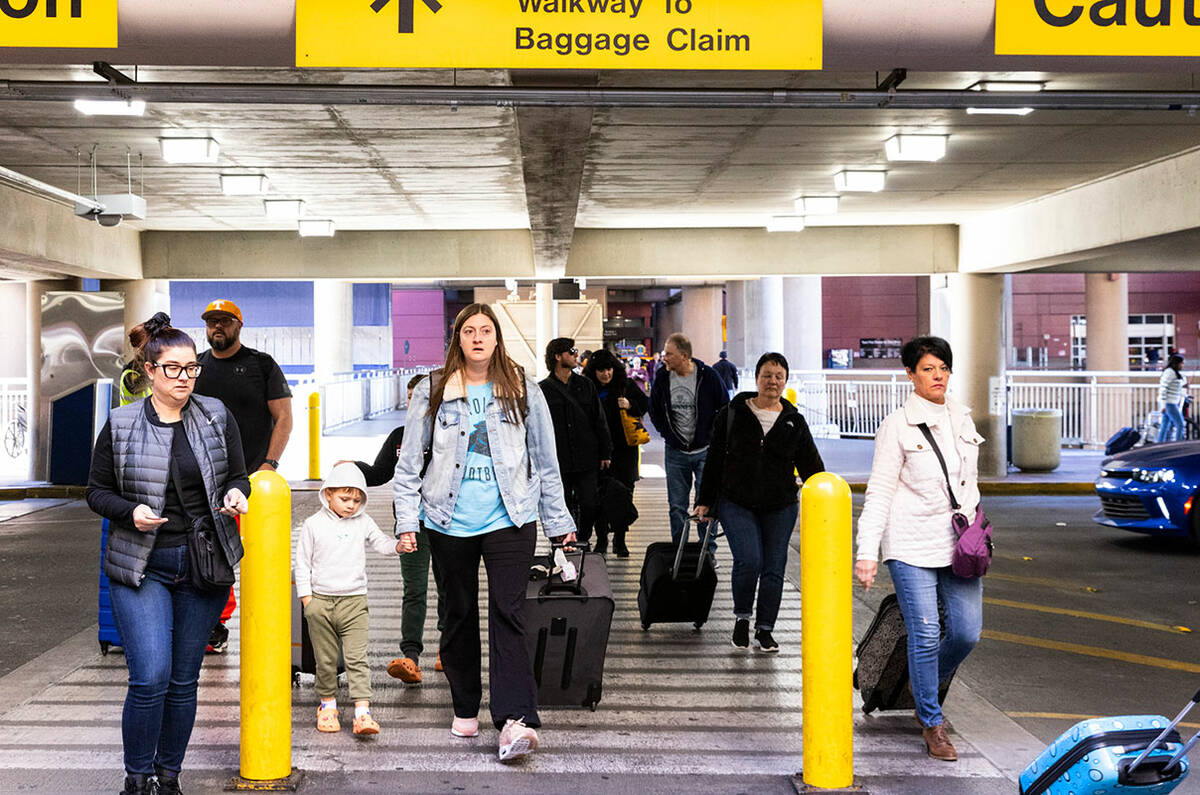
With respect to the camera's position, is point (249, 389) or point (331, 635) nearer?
point (331, 635)

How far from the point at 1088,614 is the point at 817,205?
7904 millimetres

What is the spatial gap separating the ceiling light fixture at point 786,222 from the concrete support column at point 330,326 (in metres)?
19.5

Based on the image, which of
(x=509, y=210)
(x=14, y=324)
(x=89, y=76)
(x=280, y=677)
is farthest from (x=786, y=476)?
(x=14, y=324)

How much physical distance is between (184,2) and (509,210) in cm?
1100

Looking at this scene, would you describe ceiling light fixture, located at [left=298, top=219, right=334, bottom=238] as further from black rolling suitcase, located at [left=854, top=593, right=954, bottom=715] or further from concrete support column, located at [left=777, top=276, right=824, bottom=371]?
concrete support column, located at [left=777, top=276, right=824, bottom=371]

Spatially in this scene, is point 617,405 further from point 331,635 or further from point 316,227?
point 316,227

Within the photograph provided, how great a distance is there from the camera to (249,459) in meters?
7.12

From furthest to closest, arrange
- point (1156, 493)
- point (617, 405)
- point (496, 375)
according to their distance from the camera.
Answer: point (1156, 493), point (617, 405), point (496, 375)

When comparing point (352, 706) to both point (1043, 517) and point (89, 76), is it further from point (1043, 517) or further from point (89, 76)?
Answer: point (1043, 517)

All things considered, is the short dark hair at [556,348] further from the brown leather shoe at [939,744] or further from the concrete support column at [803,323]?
the concrete support column at [803,323]

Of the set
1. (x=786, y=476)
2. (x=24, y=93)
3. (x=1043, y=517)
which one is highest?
(x=24, y=93)

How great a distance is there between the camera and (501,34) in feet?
18.8

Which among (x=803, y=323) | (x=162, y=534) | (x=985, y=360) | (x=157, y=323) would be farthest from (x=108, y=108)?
(x=803, y=323)

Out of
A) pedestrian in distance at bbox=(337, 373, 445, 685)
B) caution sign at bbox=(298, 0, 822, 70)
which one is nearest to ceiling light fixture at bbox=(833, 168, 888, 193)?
caution sign at bbox=(298, 0, 822, 70)
